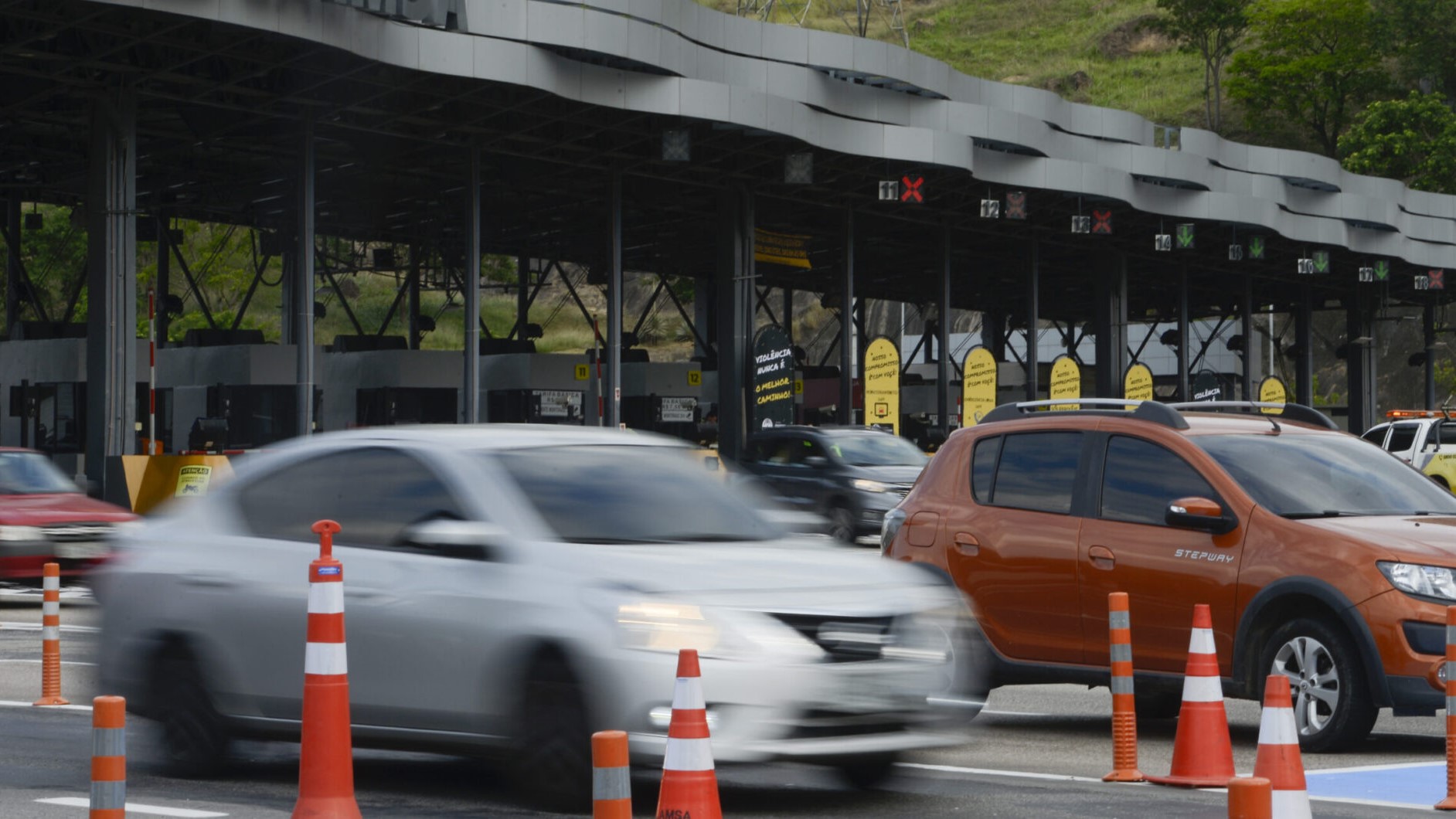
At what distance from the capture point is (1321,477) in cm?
1092

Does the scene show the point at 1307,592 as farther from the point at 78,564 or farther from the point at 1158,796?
the point at 78,564

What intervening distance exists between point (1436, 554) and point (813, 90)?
32.9 m

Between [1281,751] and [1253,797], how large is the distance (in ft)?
4.18

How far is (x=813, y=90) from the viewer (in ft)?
137

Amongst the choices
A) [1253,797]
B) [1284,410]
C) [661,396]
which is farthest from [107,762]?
[661,396]

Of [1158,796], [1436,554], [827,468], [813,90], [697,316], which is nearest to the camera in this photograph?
[1158,796]

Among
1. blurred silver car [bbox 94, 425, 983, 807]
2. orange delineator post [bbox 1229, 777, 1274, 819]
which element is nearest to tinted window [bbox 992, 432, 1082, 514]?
blurred silver car [bbox 94, 425, 983, 807]

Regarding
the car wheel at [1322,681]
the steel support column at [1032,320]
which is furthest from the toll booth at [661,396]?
the car wheel at [1322,681]

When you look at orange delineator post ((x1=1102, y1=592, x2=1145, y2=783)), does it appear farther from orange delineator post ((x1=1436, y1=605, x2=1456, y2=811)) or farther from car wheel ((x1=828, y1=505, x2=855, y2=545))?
car wheel ((x1=828, y1=505, x2=855, y2=545))

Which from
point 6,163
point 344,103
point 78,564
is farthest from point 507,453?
point 6,163

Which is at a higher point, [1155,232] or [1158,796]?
[1155,232]

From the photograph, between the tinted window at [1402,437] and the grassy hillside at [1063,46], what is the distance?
297 feet

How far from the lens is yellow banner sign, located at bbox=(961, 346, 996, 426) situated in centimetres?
4434

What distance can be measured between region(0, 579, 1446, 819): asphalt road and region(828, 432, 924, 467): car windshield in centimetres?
1783
